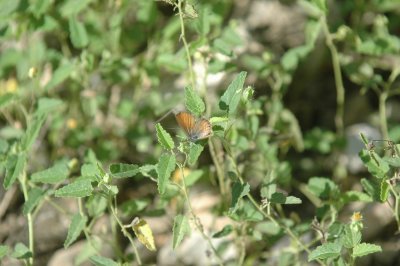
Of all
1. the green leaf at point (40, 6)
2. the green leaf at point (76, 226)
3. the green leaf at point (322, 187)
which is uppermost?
the green leaf at point (40, 6)

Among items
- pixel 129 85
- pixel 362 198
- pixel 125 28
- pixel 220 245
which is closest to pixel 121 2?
pixel 125 28

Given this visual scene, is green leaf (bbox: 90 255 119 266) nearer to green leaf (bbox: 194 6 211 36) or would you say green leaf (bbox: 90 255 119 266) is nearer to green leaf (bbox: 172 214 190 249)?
green leaf (bbox: 172 214 190 249)

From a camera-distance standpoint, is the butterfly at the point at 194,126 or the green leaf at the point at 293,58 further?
the green leaf at the point at 293,58

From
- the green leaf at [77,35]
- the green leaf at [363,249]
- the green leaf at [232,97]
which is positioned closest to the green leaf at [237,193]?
the green leaf at [232,97]

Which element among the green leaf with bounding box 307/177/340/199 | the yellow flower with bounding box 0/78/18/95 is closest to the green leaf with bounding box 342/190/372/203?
the green leaf with bounding box 307/177/340/199

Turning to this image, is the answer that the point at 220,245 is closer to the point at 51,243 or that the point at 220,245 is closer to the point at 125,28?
the point at 51,243

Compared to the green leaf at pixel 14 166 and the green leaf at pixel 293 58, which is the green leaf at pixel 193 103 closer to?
the green leaf at pixel 14 166

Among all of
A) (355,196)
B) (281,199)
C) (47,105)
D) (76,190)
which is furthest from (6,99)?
(355,196)
